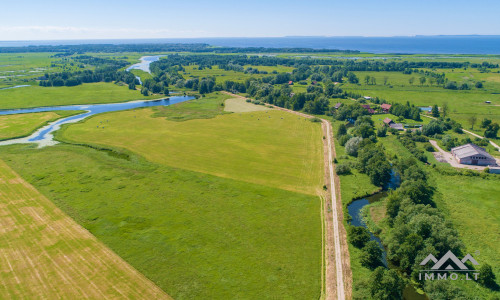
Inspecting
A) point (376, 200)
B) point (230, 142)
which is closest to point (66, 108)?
point (230, 142)

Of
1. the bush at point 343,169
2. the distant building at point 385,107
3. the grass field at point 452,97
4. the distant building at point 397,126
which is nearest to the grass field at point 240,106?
the distant building at point 385,107

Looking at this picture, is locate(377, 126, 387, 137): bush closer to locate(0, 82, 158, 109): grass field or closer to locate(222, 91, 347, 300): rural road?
locate(222, 91, 347, 300): rural road

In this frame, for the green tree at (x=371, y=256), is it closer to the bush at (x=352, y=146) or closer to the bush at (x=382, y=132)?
the bush at (x=352, y=146)

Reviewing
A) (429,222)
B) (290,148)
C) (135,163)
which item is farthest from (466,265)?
(135,163)

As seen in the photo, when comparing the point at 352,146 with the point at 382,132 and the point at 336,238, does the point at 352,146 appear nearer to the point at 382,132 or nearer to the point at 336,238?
the point at 382,132

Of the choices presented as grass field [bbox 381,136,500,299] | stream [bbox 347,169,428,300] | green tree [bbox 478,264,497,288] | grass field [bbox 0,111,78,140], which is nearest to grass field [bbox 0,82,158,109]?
grass field [bbox 0,111,78,140]
